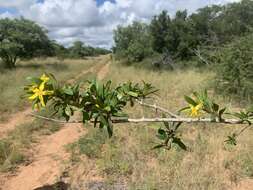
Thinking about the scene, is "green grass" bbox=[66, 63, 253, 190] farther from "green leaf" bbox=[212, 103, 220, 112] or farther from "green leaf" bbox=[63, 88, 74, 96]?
"green leaf" bbox=[63, 88, 74, 96]

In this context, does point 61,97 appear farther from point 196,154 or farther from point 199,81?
point 199,81

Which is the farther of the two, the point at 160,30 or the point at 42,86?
the point at 160,30

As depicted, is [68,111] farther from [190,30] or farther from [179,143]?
[190,30]

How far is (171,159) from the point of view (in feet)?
17.2

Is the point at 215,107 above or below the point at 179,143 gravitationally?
above

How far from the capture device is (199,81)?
12.7m

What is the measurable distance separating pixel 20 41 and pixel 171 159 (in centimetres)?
2097

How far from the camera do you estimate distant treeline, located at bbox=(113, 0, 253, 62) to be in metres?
19.5

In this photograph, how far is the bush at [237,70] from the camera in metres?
9.66

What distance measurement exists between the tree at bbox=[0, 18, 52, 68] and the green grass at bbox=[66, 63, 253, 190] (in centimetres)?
1671

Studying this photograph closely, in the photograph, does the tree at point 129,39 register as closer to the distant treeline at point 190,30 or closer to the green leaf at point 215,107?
the distant treeline at point 190,30

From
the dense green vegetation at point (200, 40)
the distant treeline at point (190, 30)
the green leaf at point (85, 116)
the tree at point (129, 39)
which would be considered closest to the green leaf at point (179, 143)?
the green leaf at point (85, 116)

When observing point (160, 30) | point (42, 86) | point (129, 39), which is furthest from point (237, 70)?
point (129, 39)

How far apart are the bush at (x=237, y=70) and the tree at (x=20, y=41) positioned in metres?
A: 14.6
